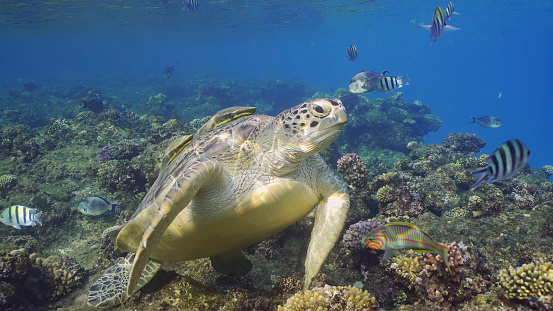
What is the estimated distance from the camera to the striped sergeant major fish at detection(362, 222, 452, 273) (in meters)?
2.09

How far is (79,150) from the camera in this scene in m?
7.86

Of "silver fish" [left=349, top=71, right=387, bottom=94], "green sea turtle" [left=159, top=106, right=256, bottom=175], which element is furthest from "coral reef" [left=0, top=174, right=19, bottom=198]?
"silver fish" [left=349, top=71, right=387, bottom=94]

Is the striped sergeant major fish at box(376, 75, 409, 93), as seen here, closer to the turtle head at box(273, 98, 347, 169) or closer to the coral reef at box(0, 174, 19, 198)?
the turtle head at box(273, 98, 347, 169)

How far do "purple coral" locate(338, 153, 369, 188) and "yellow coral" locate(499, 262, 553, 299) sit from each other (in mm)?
3518

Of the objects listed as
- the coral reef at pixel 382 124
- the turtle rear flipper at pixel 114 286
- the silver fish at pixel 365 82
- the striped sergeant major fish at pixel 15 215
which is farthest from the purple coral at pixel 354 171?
the coral reef at pixel 382 124

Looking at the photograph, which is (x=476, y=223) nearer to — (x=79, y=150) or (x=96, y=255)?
(x=96, y=255)

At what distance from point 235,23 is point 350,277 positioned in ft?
139

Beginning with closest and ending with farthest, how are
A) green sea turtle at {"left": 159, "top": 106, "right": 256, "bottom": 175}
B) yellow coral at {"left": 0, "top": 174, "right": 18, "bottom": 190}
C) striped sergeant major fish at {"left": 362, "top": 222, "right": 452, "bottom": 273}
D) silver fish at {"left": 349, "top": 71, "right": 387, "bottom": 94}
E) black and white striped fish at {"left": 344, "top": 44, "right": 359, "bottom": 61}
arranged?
striped sergeant major fish at {"left": 362, "top": 222, "right": 452, "bottom": 273} < green sea turtle at {"left": 159, "top": 106, "right": 256, "bottom": 175} < yellow coral at {"left": 0, "top": 174, "right": 18, "bottom": 190} < silver fish at {"left": 349, "top": 71, "right": 387, "bottom": 94} < black and white striped fish at {"left": 344, "top": 44, "right": 359, "bottom": 61}

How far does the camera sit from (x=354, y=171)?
592 cm

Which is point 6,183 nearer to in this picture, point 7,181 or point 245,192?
point 7,181

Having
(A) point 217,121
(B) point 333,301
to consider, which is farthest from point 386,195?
(A) point 217,121

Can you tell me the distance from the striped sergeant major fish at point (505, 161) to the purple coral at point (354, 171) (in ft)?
10.9

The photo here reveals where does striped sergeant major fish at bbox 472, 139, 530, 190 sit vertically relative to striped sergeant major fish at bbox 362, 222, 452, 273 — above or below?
above

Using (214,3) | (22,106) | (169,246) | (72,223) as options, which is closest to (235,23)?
(214,3)
